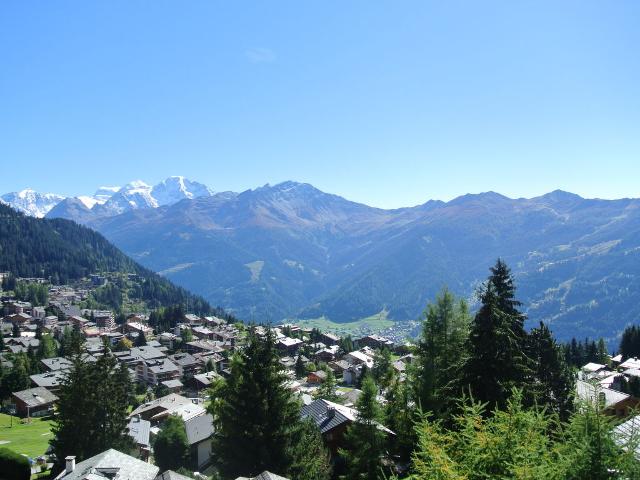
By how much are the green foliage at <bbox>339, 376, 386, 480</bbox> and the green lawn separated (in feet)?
131

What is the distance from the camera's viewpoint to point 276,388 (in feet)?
103

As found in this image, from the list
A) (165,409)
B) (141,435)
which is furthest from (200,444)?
(165,409)

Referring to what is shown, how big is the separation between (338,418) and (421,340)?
13898 millimetres

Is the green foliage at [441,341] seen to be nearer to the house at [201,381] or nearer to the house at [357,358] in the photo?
the house at [201,381]

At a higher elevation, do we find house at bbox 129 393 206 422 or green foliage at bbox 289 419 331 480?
green foliage at bbox 289 419 331 480

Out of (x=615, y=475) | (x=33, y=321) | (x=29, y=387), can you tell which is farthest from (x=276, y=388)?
(x=33, y=321)

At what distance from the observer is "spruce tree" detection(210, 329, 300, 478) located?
30.0 meters

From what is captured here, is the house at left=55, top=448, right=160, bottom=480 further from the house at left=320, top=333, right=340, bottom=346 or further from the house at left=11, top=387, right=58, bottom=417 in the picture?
the house at left=320, top=333, right=340, bottom=346

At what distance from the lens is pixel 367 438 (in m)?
30.8

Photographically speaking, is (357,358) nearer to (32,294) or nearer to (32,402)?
(32,402)

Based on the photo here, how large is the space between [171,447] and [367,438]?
25.4 metres

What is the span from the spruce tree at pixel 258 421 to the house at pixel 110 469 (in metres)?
5.34

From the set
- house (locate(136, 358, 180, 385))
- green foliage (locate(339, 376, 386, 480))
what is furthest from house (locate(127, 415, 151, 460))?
house (locate(136, 358, 180, 385))

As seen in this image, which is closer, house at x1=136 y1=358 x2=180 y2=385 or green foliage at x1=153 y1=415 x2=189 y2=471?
green foliage at x1=153 y1=415 x2=189 y2=471
